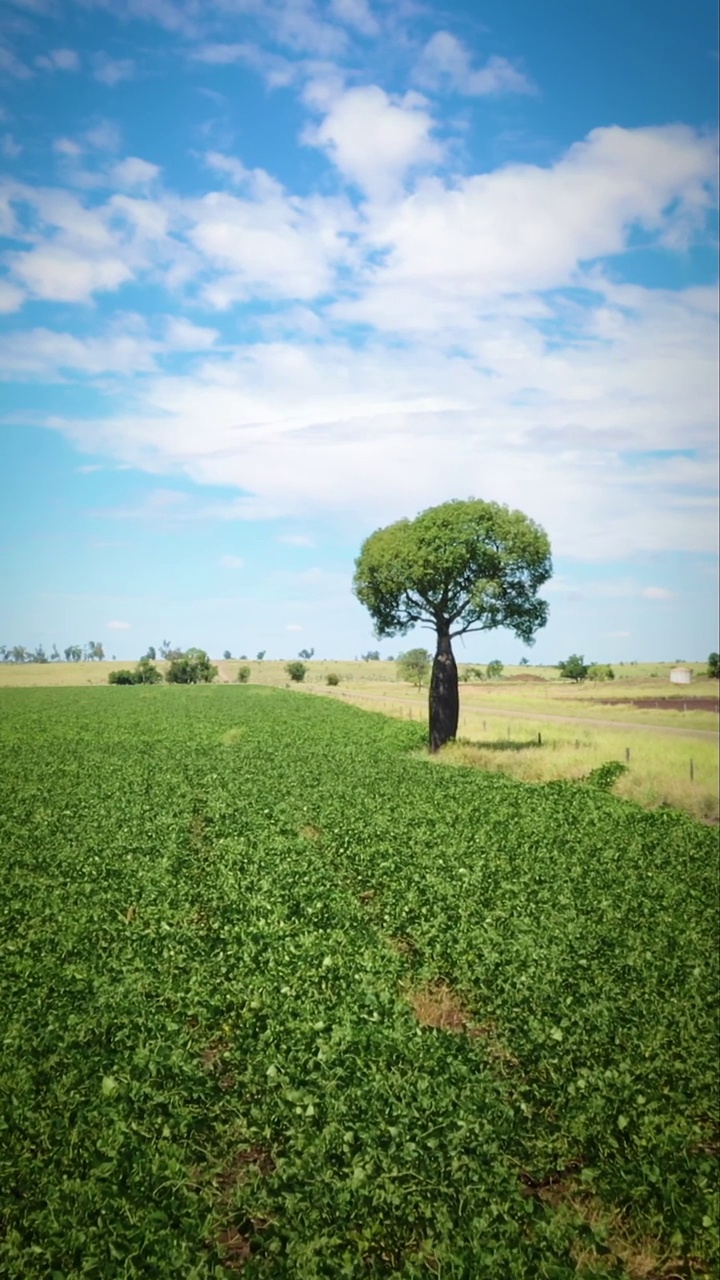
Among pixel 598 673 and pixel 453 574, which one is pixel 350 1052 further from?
pixel 598 673

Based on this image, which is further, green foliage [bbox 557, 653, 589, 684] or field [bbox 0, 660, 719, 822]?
green foliage [bbox 557, 653, 589, 684]

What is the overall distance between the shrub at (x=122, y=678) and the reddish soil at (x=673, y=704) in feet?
186

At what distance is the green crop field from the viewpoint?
22.4ft

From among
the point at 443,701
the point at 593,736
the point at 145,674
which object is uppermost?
the point at 145,674

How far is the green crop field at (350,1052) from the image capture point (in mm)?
6832

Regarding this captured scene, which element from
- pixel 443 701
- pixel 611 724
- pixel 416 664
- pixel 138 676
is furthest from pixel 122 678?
pixel 443 701

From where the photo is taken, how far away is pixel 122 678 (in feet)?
300

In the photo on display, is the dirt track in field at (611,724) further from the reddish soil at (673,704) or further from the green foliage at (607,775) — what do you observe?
the green foliage at (607,775)

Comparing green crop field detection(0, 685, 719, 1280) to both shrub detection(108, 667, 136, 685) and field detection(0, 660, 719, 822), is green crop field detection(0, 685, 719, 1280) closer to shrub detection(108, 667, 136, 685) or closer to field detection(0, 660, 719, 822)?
field detection(0, 660, 719, 822)

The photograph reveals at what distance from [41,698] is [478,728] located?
2940 cm

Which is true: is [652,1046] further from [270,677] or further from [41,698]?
[270,677]

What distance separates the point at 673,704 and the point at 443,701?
45.7 m

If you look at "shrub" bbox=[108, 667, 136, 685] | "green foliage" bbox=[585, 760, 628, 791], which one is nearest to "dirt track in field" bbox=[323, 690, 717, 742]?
"green foliage" bbox=[585, 760, 628, 791]

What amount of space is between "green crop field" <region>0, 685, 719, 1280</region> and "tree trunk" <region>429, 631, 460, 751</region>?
1800cm
